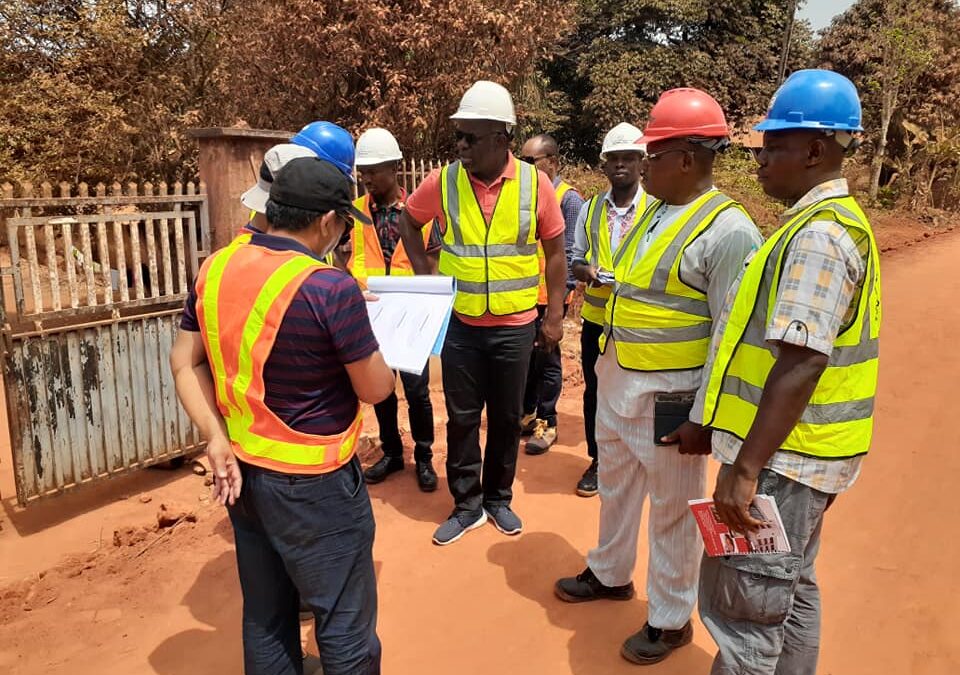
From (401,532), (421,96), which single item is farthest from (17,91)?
(401,532)

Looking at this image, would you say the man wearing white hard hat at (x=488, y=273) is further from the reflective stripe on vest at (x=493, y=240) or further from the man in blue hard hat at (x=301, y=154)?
the man in blue hard hat at (x=301, y=154)

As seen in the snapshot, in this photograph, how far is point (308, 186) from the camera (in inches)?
77.0

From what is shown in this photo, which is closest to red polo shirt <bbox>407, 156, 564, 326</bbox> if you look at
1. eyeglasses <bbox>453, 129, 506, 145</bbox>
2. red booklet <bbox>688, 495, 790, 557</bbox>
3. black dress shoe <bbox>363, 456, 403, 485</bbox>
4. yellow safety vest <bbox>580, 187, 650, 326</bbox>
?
eyeglasses <bbox>453, 129, 506, 145</bbox>

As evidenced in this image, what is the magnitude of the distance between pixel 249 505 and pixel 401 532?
6.74 ft

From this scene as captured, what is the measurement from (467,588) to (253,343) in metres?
2.08

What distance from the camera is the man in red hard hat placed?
2.56m

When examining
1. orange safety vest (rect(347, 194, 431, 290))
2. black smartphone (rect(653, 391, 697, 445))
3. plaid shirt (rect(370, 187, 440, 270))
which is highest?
plaid shirt (rect(370, 187, 440, 270))

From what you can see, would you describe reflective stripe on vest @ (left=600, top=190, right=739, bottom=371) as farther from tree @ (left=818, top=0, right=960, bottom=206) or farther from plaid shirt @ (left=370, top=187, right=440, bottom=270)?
tree @ (left=818, top=0, right=960, bottom=206)

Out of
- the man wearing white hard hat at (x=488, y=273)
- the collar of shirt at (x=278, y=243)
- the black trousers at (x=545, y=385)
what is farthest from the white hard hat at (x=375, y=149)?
the collar of shirt at (x=278, y=243)

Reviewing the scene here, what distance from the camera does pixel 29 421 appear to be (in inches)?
165

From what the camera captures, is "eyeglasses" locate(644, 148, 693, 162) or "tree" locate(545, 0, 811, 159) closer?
"eyeglasses" locate(644, 148, 693, 162)

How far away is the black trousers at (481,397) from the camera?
3.74 meters

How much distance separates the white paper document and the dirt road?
1340 mm

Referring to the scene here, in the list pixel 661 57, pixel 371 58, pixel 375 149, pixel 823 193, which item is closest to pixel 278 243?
pixel 823 193
